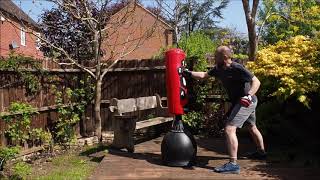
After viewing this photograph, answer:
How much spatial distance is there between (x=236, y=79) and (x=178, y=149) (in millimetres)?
1359

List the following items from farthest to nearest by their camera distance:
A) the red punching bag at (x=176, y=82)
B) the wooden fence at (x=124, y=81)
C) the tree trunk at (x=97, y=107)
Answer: the wooden fence at (x=124, y=81) → the tree trunk at (x=97, y=107) → the red punching bag at (x=176, y=82)

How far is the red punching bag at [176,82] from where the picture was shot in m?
7.52

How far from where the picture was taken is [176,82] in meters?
7.51

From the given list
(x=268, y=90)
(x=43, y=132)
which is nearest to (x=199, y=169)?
(x=268, y=90)

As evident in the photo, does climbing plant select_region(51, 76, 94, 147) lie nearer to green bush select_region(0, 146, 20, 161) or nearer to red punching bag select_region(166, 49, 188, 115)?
green bush select_region(0, 146, 20, 161)

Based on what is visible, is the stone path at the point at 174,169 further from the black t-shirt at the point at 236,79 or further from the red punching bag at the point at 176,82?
the black t-shirt at the point at 236,79

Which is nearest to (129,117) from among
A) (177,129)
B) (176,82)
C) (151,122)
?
(151,122)

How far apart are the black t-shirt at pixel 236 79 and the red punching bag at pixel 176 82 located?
0.56 meters

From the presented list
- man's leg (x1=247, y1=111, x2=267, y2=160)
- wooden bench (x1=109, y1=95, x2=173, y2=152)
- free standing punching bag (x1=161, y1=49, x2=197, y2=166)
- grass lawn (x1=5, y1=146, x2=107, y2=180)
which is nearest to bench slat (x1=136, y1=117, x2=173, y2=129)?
wooden bench (x1=109, y1=95, x2=173, y2=152)

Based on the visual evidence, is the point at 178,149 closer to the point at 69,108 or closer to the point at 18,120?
the point at 18,120

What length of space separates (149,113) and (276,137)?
3763 mm

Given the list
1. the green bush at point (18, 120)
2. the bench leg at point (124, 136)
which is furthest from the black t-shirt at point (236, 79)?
the green bush at point (18, 120)

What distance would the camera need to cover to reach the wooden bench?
8.86 meters

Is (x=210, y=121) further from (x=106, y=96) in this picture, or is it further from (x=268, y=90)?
(x=106, y=96)
